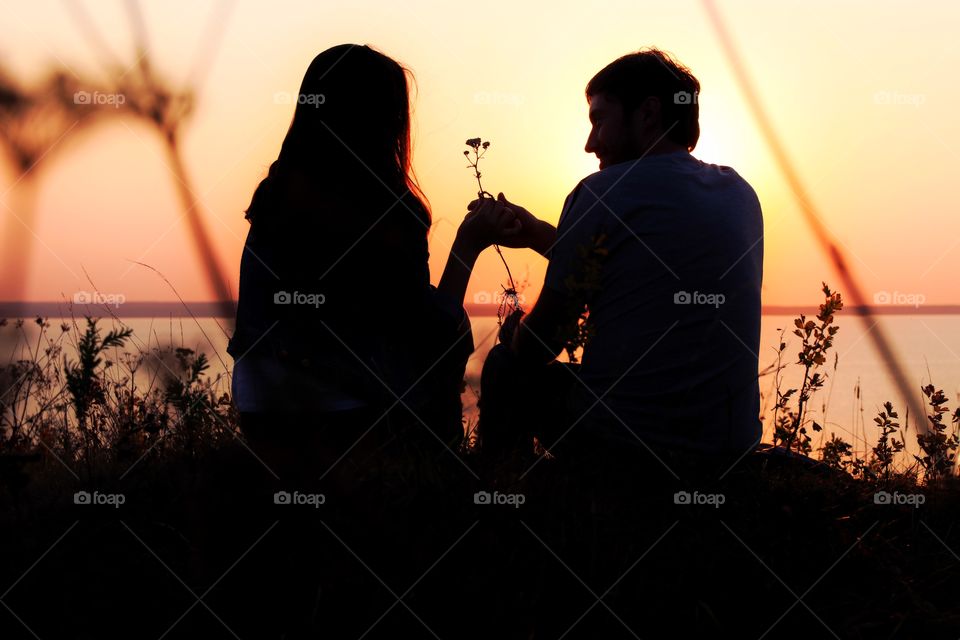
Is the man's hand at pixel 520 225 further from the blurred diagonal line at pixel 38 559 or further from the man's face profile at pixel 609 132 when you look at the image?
the blurred diagonal line at pixel 38 559

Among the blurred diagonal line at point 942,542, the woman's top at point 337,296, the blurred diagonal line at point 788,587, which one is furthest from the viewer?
the woman's top at point 337,296

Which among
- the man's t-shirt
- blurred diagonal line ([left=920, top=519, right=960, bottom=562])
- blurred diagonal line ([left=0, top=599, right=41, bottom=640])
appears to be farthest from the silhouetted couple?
blurred diagonal line ([left=0, top=599, right=41, bottom=640])

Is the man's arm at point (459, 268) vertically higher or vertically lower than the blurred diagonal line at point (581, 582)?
higher

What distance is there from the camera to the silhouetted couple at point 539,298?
7.46 ft

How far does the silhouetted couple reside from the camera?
2.27 metres

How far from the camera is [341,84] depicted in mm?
2527

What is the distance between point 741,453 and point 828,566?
42 cm

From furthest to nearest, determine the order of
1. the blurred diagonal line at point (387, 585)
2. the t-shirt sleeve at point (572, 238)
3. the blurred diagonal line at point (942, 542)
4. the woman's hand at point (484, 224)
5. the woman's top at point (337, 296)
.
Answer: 1. the woman's hand at point (484, 224)
2. the woman's top at point (337, 296)
3. the t-shirt sleeve at point (572, 238)
4. the blurred diagonal line at point (942, 542)
5. the blurred diagonal line at point (387, 585)

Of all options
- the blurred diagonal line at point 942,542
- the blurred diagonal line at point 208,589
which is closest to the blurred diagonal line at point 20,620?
the blurred diagonal line at point 208,589

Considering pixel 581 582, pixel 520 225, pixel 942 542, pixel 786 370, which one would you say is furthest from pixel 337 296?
pixel 786 370

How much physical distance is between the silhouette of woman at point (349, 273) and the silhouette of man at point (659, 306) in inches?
11.7

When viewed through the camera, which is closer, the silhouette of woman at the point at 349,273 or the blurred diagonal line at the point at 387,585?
the blurred diagonal line at the point at 387,585

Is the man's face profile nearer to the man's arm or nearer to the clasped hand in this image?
the clasped hand

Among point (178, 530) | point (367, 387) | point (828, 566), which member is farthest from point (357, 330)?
point (828, 566)
